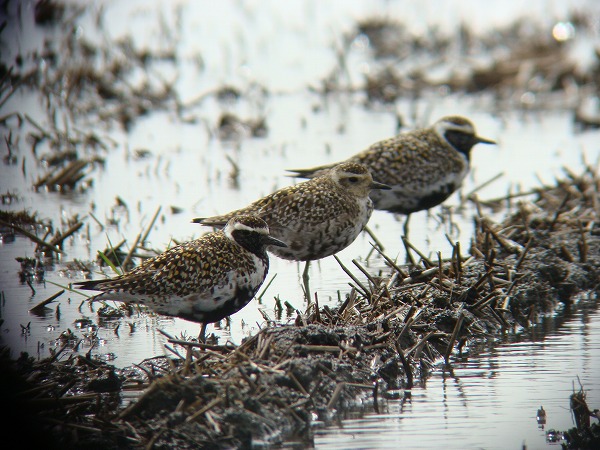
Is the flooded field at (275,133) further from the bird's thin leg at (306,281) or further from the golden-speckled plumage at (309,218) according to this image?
the golden-speckled plumage at (309,218)

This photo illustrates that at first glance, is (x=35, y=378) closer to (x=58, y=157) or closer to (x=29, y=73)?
(x=58, y=157)

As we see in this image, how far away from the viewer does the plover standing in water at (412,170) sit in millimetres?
8812

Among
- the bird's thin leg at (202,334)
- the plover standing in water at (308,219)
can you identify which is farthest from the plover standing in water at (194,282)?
the plover standing in water at (308,219)

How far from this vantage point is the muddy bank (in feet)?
16.0

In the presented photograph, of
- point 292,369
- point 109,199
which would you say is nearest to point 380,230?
point 109,199

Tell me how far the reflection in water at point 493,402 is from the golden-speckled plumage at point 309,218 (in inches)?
63.3

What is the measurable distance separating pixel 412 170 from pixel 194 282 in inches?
137

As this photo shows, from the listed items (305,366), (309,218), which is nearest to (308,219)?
(309,218)

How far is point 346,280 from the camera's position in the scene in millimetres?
7770

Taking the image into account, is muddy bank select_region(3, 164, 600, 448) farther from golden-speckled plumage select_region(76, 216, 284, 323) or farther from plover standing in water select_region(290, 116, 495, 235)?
plover standing in water select_region(290, 116, 495, 235)

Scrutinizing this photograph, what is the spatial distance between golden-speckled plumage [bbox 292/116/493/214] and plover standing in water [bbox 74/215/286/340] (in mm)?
2553

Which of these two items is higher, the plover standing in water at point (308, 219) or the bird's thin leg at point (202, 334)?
the plover standing in water at point (308, 219)

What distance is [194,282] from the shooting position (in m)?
5.98

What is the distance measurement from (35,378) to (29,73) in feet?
29.0
